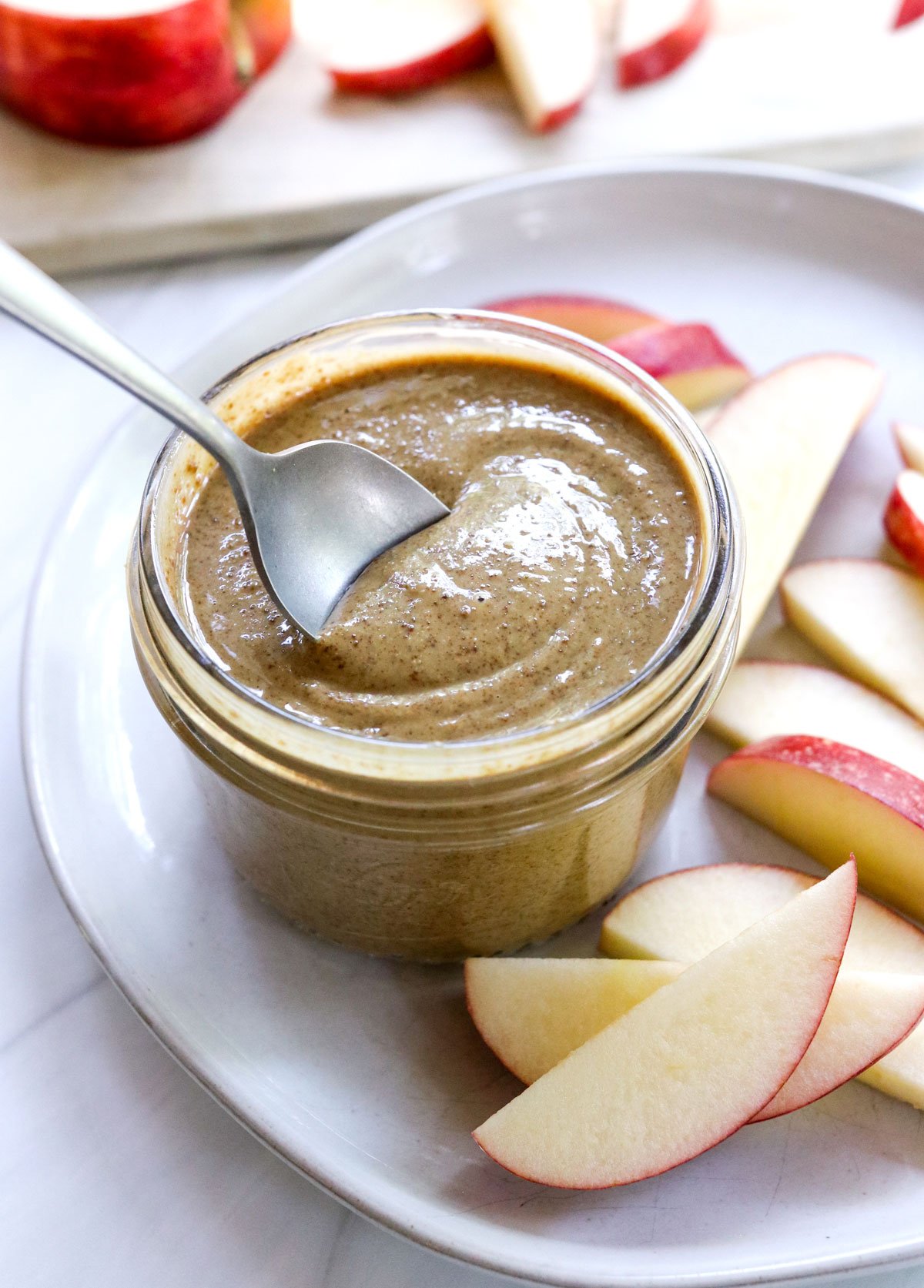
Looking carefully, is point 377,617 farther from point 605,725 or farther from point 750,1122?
point 750,1122

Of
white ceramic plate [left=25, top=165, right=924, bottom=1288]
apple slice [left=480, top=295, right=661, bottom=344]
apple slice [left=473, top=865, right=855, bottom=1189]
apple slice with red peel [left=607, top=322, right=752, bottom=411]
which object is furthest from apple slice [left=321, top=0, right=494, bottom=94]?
apple slice [left=473, top=865, right=855, bottom=1189]

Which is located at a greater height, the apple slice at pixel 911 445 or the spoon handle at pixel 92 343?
the spoon handle at pixel 92 343

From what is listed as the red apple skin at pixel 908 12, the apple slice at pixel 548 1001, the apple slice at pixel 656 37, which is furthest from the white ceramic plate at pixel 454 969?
the red apple skin at pixel 908 12

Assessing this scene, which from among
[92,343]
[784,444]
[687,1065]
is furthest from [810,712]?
[92,343]

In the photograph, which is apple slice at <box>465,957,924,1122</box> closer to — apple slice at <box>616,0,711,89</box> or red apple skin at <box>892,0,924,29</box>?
apple slice at <box>616,0,711,89</box>

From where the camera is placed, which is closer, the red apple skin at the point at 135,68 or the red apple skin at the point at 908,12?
the red apple skin at the point at 135,68

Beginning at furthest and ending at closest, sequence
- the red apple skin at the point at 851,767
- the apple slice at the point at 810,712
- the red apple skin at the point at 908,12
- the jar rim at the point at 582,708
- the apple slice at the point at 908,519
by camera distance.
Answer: the red apple skin at the point at 908,12 < the apple slice at the point at 908,519 < the apple slice at the point at 810,712 < the red apple skin at the point at 851,767 < the jar rim at the point at 582,708

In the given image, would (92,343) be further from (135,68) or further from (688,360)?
(135,68)

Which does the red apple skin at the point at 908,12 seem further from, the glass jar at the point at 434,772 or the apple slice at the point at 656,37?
the glass jar at the point at 434,772
